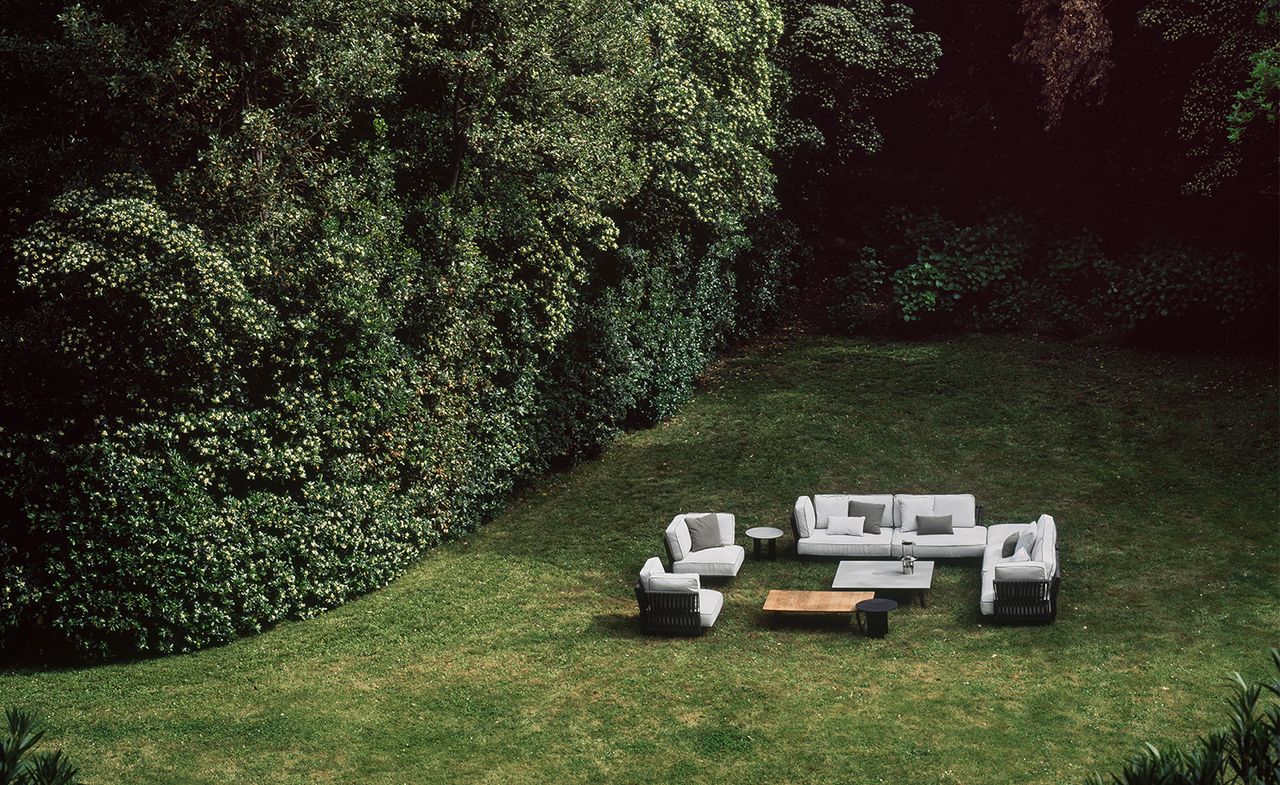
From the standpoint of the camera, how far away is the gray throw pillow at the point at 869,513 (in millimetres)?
20562

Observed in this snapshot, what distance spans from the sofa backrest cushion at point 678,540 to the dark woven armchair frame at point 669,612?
228cm

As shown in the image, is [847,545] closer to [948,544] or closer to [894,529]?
[894,529]

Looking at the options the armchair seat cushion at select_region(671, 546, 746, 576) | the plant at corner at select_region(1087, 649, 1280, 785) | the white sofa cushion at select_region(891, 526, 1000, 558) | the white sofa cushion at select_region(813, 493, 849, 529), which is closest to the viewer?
the plant at corner at select_region(1087, 649, 1280, 785)

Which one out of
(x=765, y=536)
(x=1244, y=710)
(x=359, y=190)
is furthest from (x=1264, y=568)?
(x=359, y=190)

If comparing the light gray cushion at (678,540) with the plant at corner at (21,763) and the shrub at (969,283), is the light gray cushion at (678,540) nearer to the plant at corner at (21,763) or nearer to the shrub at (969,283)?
the plant at corner at (21,763)

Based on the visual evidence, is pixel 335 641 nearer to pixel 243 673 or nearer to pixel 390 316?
pixel 243 673

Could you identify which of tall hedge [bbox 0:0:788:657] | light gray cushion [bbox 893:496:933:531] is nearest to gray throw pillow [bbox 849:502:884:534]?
light gray cushion [bbox 893:496:933:531]

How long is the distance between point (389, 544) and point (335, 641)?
2448 millimetres

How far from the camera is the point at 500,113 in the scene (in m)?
20.5

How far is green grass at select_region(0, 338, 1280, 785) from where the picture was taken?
46.0ft

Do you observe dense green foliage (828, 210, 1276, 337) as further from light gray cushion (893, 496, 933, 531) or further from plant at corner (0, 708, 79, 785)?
plant at corner (0, 708, 79, 785)

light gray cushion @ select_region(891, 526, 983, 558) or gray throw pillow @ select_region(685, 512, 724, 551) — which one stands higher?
gray throw pillow @ select_region(685, 512, 724, 551)

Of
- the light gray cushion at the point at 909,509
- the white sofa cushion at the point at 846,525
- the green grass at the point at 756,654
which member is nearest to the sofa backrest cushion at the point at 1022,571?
the green grass at the point at 756,654

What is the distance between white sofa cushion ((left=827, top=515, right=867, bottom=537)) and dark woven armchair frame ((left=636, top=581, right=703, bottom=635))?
13.2 feet
